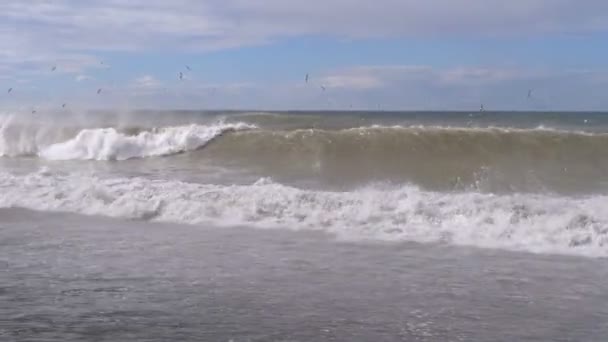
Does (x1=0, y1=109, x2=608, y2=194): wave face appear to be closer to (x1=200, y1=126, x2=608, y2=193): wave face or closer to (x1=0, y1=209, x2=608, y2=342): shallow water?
(x1=200, y1=126, x2=608, y2=193): wave face

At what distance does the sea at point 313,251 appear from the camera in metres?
6.27

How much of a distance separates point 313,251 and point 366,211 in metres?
2.37

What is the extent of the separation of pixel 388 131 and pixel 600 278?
44.8ft

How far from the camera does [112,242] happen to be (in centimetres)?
962

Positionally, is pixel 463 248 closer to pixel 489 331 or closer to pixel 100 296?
pixel 489 331

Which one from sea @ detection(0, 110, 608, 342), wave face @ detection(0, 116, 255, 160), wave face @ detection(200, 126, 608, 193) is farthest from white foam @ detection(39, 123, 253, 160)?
sea @ detection(0, 110, 608, 342)

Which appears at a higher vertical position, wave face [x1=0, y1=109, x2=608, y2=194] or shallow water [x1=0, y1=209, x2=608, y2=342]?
wave face [x1=0, y1=109, x2=608, y2=194]

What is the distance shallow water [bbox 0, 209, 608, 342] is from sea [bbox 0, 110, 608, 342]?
1.0 inches

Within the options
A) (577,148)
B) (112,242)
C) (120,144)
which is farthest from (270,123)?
(112,242)

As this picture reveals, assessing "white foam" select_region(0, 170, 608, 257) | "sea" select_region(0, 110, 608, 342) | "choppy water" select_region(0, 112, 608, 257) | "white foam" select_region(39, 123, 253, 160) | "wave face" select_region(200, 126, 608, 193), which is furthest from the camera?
"white foam" select_region(39, 123, 253, 160)

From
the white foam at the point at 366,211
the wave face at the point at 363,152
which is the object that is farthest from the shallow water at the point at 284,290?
the wave face at the point at 363,152

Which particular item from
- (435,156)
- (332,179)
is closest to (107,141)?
(332,179)

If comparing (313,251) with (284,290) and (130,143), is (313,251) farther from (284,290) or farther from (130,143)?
(130,143)

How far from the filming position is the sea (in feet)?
20.6
